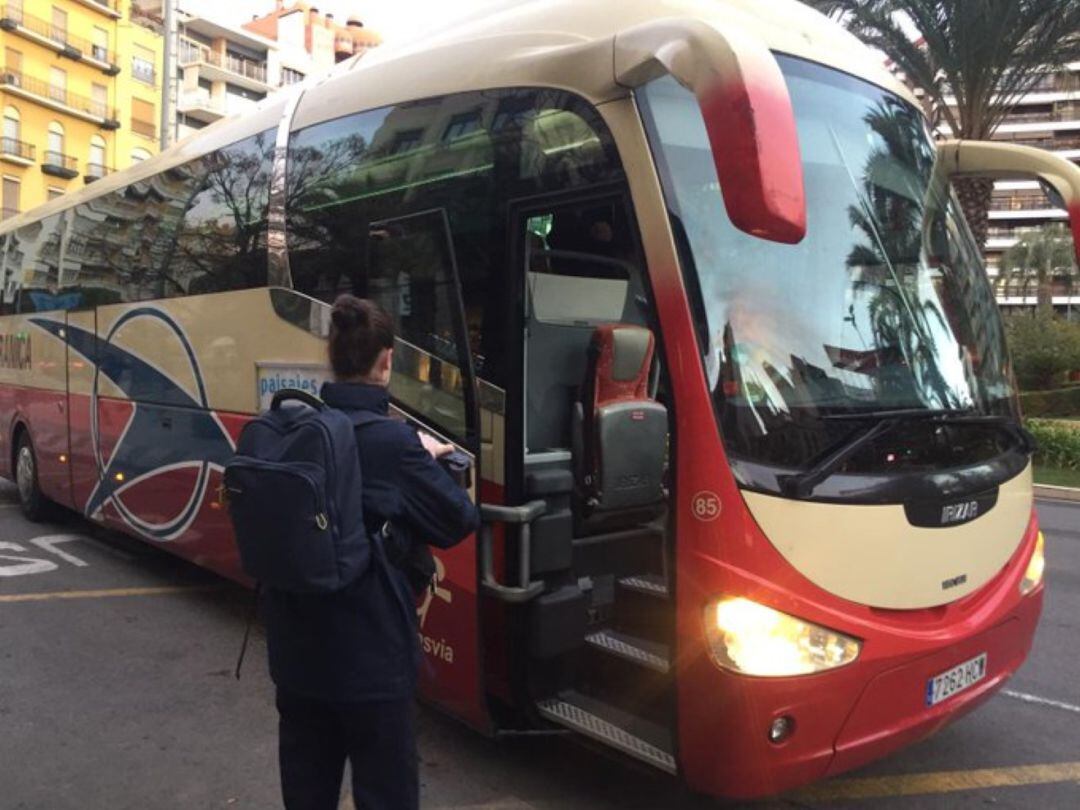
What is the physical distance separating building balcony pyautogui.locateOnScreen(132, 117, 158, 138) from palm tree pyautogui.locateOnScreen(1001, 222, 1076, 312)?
5265cm

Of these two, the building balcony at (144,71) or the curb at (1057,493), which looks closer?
the curb at (1057,493)

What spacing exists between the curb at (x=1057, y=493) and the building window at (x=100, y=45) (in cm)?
5324

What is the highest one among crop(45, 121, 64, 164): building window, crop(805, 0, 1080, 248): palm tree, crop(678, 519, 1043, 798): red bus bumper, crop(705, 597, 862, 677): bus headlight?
crop(45, 121, 64, 164): building window

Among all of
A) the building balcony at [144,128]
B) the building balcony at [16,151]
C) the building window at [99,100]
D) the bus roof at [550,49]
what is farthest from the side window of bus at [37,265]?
the building balcony at [144,128]

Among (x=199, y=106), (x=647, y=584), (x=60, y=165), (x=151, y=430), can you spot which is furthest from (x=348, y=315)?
(x=199, y=106)

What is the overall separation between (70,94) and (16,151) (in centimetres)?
498

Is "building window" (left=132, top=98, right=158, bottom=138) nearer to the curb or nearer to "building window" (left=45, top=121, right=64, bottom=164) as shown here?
"building window" (left=45, top=121, right=64, bottom=164)

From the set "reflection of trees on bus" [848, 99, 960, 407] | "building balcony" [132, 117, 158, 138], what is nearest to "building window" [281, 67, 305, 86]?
"building balcony" [132, 117, 158, 138]

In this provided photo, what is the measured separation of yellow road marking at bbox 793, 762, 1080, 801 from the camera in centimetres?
389

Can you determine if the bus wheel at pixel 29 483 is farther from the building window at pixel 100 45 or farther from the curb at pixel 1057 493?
the building window at pixel 100 45

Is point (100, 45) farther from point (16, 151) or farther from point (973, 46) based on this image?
point (973, 46)

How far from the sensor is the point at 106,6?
52.0 metres

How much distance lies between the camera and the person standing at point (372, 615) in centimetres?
242

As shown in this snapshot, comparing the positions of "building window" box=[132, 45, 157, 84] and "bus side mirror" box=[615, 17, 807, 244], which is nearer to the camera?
"bus side mirror" box=[615, 17, 807, 244]
